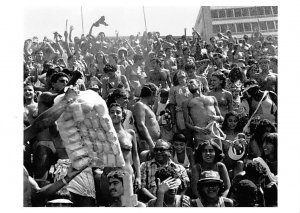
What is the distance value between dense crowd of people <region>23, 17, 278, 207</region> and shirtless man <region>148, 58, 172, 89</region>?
16mm

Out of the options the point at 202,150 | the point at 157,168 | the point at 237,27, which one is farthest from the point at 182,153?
the point at 237,27

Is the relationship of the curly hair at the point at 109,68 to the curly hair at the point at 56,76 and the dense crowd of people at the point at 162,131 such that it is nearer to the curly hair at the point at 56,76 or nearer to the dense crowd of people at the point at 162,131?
the dense crowd of people at the point at 162,131

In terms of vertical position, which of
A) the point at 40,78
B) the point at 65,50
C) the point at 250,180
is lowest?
the point at 250,180

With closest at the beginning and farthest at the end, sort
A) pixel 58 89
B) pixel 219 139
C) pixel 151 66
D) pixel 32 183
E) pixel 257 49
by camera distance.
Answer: pixel 32 183 → pixel 58 89 → pixel 219 139 → pixel 151 66 → pixel 257 49

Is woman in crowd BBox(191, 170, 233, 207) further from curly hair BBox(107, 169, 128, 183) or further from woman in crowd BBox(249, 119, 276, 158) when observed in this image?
woman in crowd BBox(249, 119, 276, 158)

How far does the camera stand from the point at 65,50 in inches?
515

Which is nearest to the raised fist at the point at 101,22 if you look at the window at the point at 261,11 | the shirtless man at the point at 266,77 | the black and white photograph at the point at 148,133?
the black and white photograph at the point at 148,133

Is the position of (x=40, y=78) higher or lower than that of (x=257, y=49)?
lower

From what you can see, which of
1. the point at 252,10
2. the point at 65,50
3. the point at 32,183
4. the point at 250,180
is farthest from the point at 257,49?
the point at 32,183

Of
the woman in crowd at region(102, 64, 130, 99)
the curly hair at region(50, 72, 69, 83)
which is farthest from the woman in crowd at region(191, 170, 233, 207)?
the woman in crowd at region(102, 64, 130, 99)

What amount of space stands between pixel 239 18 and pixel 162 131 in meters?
3.64

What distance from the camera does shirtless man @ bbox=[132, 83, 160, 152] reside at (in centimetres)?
965
